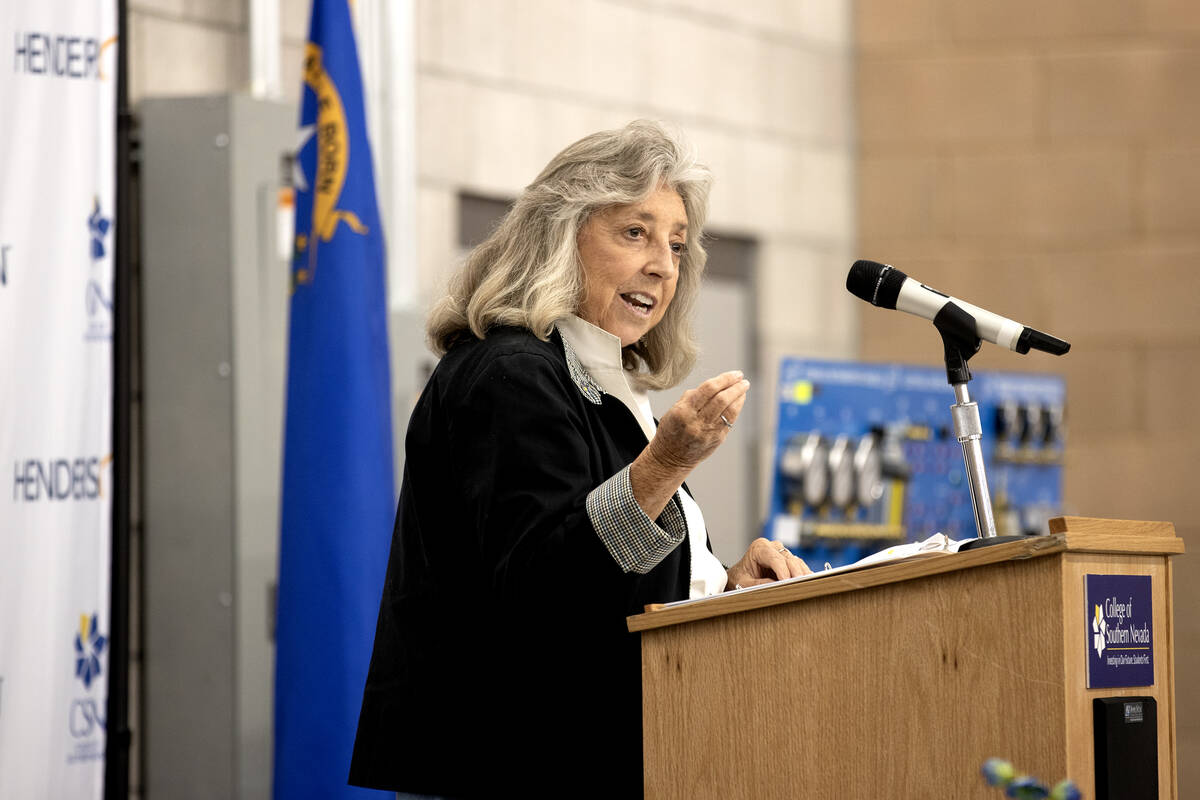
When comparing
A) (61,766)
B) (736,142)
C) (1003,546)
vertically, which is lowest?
(61,766)

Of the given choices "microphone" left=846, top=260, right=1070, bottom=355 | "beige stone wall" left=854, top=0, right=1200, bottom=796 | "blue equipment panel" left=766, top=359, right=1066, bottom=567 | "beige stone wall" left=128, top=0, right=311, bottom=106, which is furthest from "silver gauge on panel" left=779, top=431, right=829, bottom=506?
"microphone" left=846, top=260, right=1070, bottom=355

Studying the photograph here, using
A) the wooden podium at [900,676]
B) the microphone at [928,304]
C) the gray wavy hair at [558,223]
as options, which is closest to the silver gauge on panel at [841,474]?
the gray wavy hair at [558,223]

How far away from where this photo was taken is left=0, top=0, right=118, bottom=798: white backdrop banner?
3082 millimetres

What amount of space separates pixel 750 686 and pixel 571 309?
0.56 m

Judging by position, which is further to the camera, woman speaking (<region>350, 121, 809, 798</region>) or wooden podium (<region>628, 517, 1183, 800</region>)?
woman speaking (<region>350, 121, 809, 798</region>)

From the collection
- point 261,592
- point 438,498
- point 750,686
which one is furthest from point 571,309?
point 261,592

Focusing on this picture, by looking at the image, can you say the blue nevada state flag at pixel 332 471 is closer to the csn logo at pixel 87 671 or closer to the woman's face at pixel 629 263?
the csn logo at pixel 87 671

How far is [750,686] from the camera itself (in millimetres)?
1558

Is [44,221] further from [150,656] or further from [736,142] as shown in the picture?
[736,142]

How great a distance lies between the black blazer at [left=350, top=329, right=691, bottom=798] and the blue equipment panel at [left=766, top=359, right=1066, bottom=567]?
2.87 metres

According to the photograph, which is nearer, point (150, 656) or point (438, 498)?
point (438, 498)

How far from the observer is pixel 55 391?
3150 mm

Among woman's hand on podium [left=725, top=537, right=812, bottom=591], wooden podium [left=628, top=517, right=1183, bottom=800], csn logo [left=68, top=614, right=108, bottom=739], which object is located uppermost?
woman's hand on podium [left=725, top=537, right=812, bottom=591]

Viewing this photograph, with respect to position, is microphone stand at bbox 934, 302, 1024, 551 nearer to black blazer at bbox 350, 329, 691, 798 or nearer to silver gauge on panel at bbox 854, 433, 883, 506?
black blazer at bbox 350, 329, 691, 798
